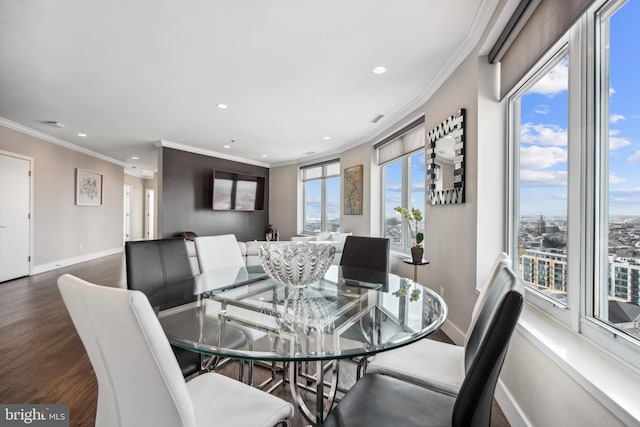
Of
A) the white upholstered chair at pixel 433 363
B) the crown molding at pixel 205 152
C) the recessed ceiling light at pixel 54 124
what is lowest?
the white upholstered chair at pixel 433 363

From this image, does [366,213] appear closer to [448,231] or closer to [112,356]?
[448,231]

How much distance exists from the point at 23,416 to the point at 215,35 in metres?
2.68

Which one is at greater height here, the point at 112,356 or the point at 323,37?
the point at 323,37

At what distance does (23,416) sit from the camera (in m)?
1.66

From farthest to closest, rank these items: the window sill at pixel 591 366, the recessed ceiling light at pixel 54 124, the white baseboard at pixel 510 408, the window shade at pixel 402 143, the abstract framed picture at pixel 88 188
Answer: the abstract framed picture at pixel 88 188, the recessed ceiling light at pixel 54 124, the window shade at pixel 402 143, the white baseboard at pixel 510 408, the window sill at pixel 591 366

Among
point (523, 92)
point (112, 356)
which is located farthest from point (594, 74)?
point (112, 356)

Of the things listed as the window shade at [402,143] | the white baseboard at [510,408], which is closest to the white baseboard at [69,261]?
the window shade at [402,143]

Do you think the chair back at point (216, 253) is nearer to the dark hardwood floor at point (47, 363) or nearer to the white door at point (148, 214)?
the dark hardwood floor at point (47, 363)

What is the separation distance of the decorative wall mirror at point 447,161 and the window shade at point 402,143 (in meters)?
0.61

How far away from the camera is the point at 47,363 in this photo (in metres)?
2.28

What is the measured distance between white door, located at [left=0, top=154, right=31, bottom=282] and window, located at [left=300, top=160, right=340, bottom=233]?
5134 millimetres

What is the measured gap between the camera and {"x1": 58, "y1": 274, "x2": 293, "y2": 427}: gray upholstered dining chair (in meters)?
0.74

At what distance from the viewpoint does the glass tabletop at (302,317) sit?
3.74 feet
